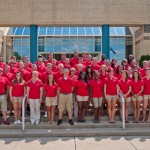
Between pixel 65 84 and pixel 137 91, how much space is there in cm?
242

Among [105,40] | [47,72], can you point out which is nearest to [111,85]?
[47,72]

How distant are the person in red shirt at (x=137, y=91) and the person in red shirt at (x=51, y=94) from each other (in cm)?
263

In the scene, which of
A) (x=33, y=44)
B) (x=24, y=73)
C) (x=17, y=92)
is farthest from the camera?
(x=33, y=44)

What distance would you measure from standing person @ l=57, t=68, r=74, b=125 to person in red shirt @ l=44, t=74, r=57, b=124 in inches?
7.1

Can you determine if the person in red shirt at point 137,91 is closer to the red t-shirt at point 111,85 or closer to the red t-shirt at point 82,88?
the red t-shirt at point 111,85

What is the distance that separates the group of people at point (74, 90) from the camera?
10.7 metres

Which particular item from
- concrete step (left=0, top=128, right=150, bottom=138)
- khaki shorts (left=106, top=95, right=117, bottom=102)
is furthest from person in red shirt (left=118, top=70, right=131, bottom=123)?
concrete step (left=0, top=128, right=150, bottom=138)

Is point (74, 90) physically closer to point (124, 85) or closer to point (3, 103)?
point (124, 85)

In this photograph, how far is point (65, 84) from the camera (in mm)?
10664

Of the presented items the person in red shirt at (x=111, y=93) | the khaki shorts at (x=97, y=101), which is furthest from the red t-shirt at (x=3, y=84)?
the person in red shirt at (x=111, y=93)

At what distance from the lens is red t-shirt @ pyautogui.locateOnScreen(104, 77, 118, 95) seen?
10844 mm

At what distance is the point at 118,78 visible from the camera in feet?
37.3
